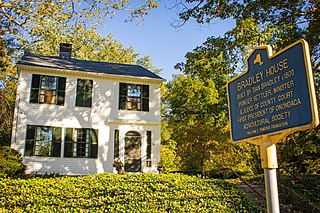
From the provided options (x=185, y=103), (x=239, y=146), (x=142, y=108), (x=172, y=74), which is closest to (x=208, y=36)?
(x=142, y=108)

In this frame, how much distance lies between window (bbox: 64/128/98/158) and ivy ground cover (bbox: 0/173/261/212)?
7.05m

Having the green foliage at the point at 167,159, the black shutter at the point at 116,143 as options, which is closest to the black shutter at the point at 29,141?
the black shutter at the point at 116,143

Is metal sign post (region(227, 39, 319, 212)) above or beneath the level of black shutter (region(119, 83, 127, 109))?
beneath

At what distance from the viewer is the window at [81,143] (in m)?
15.5

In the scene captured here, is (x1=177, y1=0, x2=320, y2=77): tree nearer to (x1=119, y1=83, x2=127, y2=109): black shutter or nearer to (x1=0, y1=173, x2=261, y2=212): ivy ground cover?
(x1=0, y1=173, x2=261, y2=212): ivy ground cover

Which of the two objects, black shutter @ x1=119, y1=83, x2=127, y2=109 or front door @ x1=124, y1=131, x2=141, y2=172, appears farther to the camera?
black shutter @ x1=119, y1=83, x2=127, y2=109

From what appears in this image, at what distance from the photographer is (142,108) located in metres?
17.2

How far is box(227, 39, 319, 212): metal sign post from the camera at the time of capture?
3.30 metres

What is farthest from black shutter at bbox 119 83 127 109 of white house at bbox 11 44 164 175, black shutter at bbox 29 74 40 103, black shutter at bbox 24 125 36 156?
black shutter at bbox 24 125 36 156

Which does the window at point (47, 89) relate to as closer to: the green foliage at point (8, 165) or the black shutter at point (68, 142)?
the black shutter at point (68, 142)

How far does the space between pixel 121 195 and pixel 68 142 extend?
26.7 ft

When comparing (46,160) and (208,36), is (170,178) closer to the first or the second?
(208,36)

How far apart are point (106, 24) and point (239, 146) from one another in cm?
1139

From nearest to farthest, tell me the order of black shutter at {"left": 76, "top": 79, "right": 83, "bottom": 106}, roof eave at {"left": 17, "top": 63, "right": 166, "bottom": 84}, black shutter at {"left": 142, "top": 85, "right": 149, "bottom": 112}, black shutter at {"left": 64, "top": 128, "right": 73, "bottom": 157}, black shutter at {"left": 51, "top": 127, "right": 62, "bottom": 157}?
black shutter at {"left": 51, "top": 127, "right": 62, "bottom": 157}, black shutter at {"left": 64, "top": 128, "right": 73, "bottom": 157}, roof eave at {"left": 17, "top": 63, "right": 166, "bottom": 84}, black shutter at {"left": 76, "top": 79, "right": 83, "bottom": 106}, black shutter at {"left": 142, "top": 85, "right": 149, "bottom": 112}
